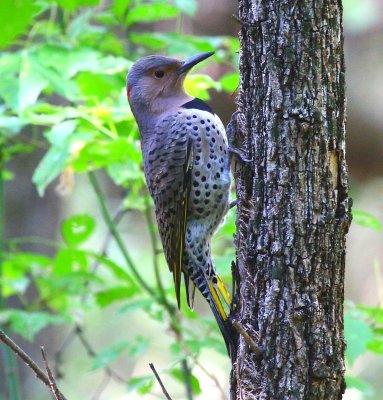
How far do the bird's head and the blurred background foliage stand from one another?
0.29ft

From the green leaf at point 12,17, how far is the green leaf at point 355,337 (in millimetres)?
2234

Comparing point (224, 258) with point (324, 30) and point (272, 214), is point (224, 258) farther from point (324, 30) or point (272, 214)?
point (324, 30)

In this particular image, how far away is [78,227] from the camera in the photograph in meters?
4.37

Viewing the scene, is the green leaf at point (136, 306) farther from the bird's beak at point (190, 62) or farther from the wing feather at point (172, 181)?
the bird's beak at point (190, 62)

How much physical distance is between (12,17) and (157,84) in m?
3.12

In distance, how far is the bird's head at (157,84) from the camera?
404cm

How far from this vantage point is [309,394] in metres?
2.30

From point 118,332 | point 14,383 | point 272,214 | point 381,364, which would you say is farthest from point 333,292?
point 118,332

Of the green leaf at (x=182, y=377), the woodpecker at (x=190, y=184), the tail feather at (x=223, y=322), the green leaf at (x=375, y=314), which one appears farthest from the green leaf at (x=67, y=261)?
the green leaf at (x=375, y=314)

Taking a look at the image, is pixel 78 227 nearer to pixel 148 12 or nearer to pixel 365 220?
pixel 148 12

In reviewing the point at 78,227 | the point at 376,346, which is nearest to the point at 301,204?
the point at 376,346

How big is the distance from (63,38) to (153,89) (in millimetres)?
596

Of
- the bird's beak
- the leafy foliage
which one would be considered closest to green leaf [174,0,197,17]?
the leafy foliage

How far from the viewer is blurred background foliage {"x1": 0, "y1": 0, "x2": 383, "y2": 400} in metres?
3.39
